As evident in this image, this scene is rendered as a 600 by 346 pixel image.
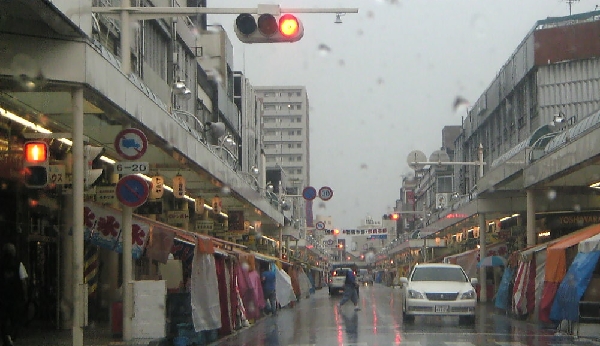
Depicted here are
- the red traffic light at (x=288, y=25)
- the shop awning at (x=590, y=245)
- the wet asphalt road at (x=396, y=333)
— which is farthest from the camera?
the wet asphalt road at (x=396, y=333)

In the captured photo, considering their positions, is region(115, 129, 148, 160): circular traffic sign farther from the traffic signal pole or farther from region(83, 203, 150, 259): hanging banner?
region(83, 203, 150, 259): hanging banner

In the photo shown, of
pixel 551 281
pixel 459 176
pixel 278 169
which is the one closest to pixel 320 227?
pixel 459 176

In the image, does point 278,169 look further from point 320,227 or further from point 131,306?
point 131,306

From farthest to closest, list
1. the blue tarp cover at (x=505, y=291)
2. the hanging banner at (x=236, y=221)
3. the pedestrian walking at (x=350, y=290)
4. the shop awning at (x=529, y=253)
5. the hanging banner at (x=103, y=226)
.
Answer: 1. the hanging banner at (x=236, y=221)
2. the pedestrian walking at (x=350, y=290)
3. the blue tarp cover at (x=505, y=291)
4. the shop awning at (x=529, y=253)
5. the hanging banner at (x=103, y=226)

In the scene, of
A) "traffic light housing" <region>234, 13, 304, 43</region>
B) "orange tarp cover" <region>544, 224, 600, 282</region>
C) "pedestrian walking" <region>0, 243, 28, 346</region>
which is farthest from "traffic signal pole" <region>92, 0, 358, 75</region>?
"orange tarp cover" <region>544, 224, 600, 282</region>

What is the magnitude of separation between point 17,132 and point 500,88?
1725 inches

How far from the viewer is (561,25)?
50.1m

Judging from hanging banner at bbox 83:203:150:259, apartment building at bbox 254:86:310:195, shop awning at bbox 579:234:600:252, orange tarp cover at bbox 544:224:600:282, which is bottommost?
orange tarp cover at bbox 544:224:600:282

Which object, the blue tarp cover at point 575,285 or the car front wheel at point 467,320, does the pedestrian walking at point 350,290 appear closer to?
the car front wheel at point 467,320

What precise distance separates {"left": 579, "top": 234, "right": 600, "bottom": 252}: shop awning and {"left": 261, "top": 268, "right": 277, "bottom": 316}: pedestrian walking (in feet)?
54.2

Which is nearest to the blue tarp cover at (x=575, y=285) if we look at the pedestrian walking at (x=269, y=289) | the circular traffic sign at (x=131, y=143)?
the circular traffic sign at (x=131, y=143)

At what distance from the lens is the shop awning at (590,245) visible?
62.8 ft

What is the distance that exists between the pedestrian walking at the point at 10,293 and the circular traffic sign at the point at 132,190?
2.14m

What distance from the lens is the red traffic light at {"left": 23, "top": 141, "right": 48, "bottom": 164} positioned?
13992mm
